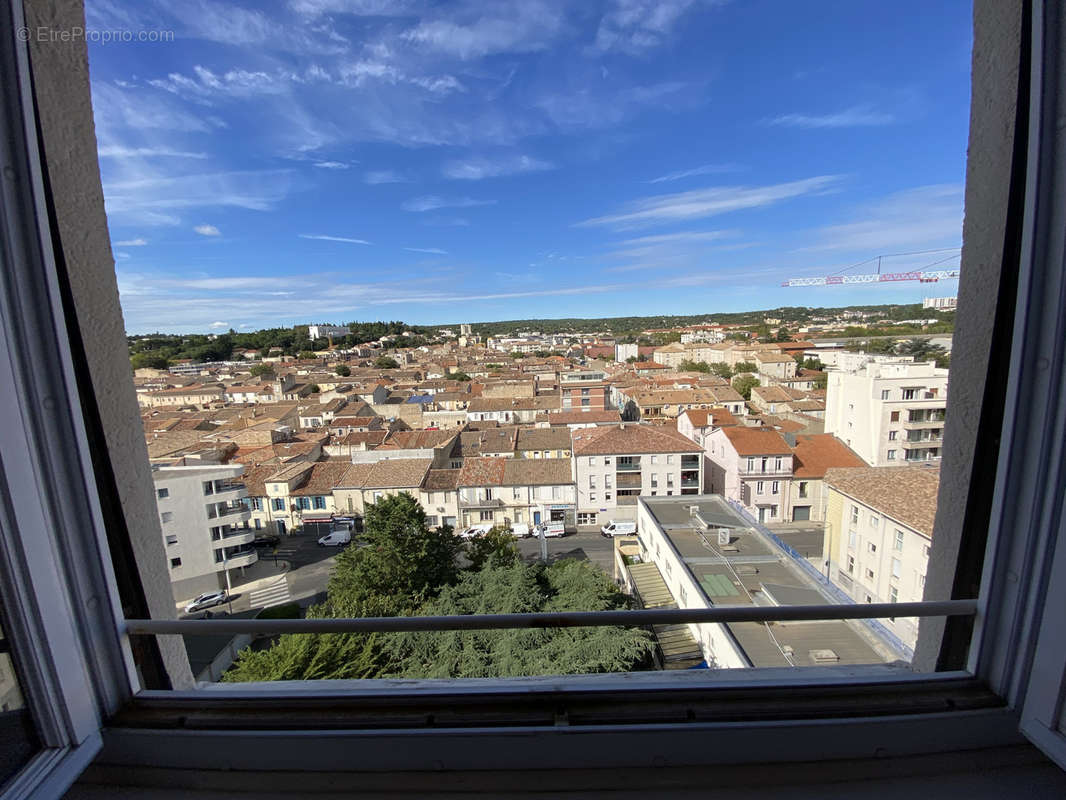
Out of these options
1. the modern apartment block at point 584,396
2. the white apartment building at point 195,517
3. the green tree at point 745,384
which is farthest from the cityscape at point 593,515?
the modern apartment block at point 584,396

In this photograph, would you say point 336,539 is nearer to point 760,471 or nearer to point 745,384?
point 760,471

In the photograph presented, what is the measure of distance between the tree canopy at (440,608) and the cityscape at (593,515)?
0.07ft

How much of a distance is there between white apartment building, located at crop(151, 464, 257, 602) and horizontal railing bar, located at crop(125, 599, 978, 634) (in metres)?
1.32

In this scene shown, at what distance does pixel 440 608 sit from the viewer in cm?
378

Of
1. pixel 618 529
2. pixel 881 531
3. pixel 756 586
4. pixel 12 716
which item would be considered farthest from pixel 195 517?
pixel 618 529

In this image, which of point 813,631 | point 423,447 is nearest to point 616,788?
point 813,631

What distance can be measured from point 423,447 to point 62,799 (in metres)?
11.1

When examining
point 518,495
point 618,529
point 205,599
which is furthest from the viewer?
point 518,495

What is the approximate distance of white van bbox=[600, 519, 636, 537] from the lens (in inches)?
320

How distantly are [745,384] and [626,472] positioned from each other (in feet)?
33.3

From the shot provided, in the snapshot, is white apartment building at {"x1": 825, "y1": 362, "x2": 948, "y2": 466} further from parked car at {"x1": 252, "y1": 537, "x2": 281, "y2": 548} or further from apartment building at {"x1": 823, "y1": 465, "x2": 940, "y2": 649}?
parked car at {"x1": 252, "y1": 537, "x2": 281, "y2": 548}

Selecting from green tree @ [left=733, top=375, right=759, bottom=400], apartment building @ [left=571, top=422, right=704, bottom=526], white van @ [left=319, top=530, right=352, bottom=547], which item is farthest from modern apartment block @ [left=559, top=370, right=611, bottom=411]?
white van @ [left=319, top=530, right=352, bottom=547]

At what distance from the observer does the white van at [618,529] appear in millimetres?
8141

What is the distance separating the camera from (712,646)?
3.06 m
